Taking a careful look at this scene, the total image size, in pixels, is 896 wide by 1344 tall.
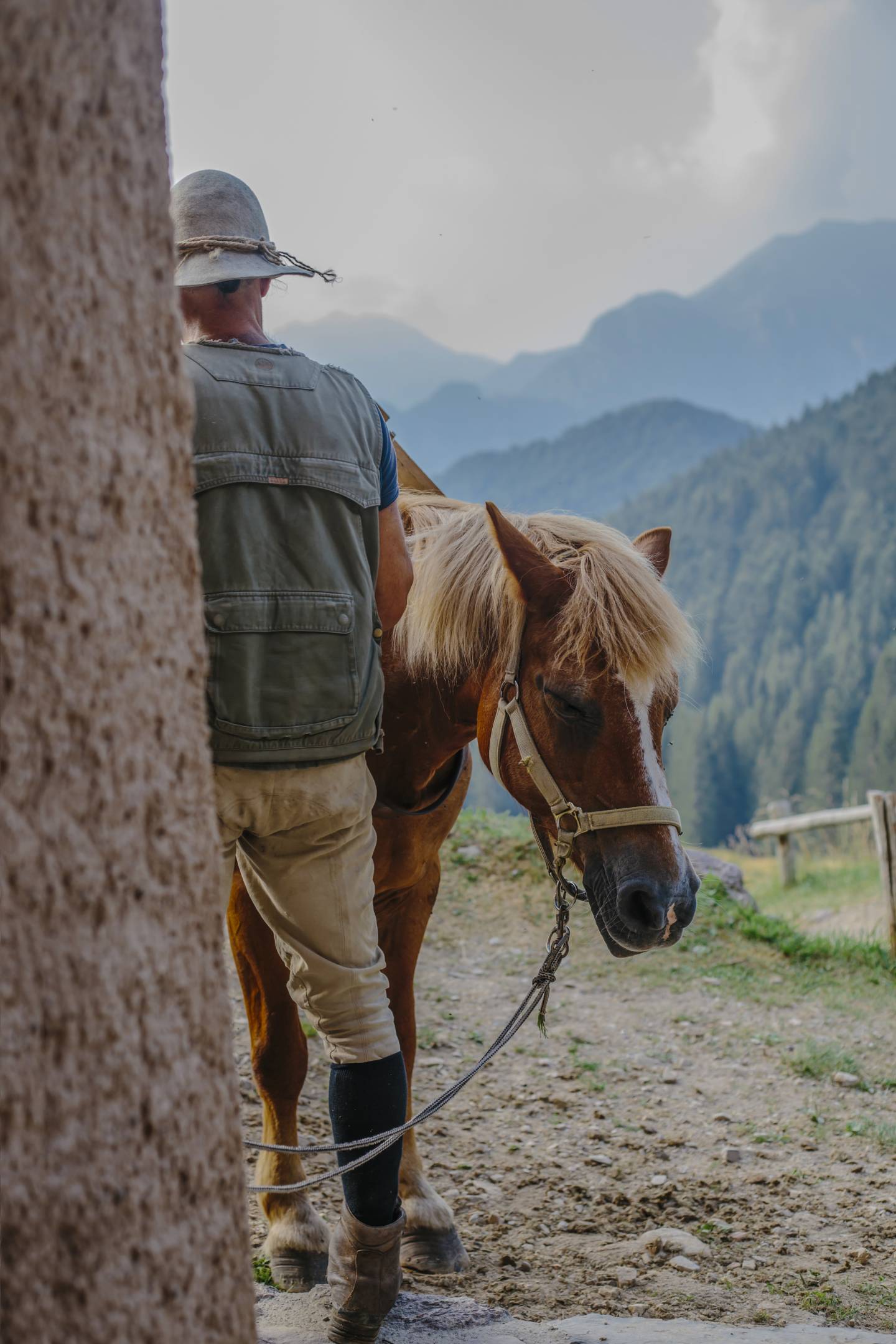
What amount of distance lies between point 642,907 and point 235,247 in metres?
1.65

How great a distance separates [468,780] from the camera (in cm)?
291

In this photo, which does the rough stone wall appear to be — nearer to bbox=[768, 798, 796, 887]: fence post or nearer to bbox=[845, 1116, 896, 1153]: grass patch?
bbox=[845, 1116, 896, 1153]: grass patch

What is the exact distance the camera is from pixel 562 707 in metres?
2.25

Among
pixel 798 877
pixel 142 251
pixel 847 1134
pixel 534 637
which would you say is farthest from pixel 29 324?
pixel 798 877

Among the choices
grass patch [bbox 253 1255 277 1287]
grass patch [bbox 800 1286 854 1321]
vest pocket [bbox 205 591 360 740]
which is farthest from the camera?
grass patch [bbox 253 1255 277 1287]

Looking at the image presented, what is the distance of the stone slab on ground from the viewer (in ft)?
6.63

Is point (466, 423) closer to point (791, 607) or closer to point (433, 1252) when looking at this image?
point (791, 607)

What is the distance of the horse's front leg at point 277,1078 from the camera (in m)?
2.53

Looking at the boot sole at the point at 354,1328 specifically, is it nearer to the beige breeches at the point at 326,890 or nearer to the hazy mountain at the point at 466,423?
the beige breeches at the point at 326,890

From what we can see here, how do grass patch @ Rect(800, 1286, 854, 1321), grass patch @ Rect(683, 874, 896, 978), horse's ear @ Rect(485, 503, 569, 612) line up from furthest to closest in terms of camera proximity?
grass patch @ Rect(683, 874, 896, 978) < grass patch @ Rect(800, 1286, 854, 1321) < horse's ear @ Rect(485, 503, 569, 612)

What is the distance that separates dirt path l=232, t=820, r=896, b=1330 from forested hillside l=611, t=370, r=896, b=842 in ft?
70.4

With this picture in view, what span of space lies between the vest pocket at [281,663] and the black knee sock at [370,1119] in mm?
730

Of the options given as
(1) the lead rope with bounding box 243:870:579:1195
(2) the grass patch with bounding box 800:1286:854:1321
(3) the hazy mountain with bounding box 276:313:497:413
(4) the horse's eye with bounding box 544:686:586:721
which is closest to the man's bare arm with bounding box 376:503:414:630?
(4) the horse's eye with bounding box 544:686:586:721

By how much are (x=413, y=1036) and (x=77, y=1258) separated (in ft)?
6.15
